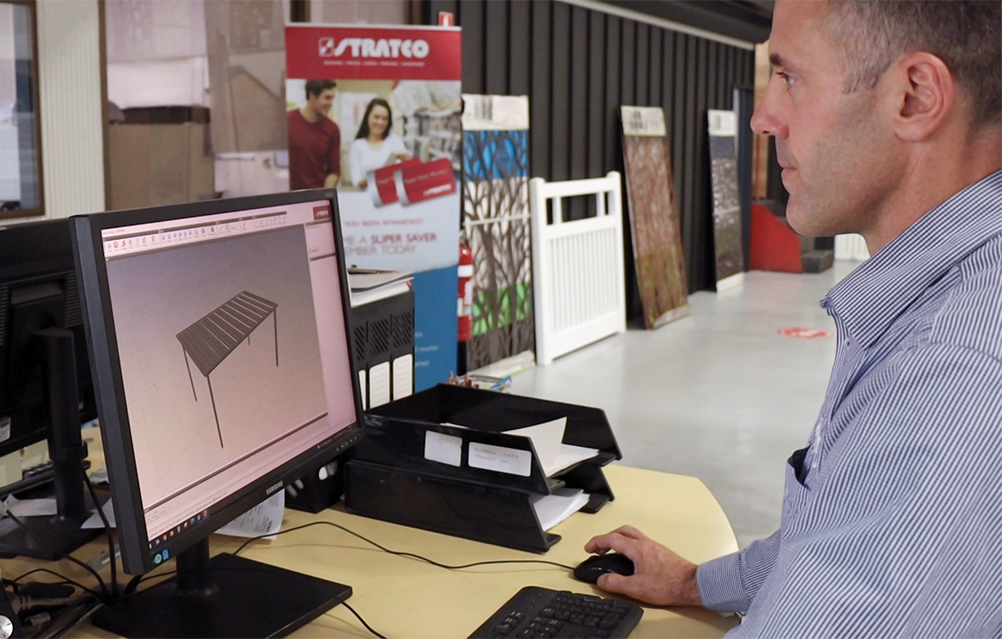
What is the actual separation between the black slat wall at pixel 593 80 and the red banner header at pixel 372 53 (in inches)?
38.0

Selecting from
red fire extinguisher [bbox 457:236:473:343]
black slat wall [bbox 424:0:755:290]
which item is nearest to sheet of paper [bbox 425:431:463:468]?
red fire extinguisher [bbox 457:236:473:343]

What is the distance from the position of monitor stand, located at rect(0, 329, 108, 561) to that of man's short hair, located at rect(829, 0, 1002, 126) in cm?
122

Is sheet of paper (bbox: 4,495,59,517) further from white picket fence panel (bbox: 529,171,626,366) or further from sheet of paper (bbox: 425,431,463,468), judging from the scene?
white picket fence panel (bbox: 529,171,626,366)

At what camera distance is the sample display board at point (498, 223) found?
6.01m

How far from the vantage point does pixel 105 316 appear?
42.9 inches

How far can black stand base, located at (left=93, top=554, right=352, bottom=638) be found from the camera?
1.30 m

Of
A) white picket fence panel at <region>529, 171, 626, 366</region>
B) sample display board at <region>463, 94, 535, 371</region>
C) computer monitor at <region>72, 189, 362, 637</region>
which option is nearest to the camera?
computer monitor at <region>72, 189, 362, 637</region>

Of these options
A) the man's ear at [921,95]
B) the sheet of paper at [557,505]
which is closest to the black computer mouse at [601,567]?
the sheet of paper at [557,505]

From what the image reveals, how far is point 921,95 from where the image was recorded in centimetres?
104

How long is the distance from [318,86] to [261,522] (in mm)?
3263

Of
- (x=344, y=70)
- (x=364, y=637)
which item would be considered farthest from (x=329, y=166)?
(x=364, y=637)

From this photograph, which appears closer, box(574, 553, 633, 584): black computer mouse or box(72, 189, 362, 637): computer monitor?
box(72, 189, 362, 637): computer monitor

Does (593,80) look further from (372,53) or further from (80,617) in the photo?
(80,617)

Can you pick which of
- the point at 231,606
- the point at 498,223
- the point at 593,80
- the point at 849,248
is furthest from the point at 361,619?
the point at 849,248
